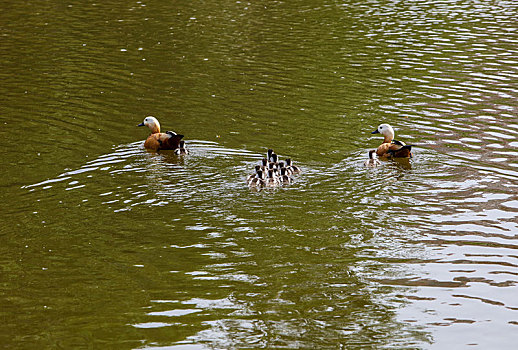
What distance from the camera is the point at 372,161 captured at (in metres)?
13.4

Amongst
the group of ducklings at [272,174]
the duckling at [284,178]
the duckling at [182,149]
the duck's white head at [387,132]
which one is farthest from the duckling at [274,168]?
the duck's white head at [387,132]

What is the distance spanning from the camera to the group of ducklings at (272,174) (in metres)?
12.0

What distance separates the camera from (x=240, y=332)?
7758mm

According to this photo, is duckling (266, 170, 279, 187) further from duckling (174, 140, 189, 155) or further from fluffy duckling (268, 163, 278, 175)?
duckling (174, 140, 189, 155)

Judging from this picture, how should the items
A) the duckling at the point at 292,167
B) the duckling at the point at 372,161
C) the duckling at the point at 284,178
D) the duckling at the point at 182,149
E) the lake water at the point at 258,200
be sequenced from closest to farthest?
the lake water at the point at 258,200, the duckling at the point at 284,178, the duckling at the point at 292,167, the duckling at the point at 372,161, the duckling at the point at 182,149

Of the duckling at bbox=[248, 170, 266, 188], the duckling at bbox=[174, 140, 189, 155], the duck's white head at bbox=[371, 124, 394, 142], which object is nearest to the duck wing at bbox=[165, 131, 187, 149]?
the duckling at bbox=[174, 140, 189, 155]

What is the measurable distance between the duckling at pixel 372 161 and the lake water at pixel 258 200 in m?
0.14

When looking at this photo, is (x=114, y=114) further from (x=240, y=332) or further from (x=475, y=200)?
(x=240, y=332)

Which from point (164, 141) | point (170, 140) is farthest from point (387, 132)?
point (164, 141)

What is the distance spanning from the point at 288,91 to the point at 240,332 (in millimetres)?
12086

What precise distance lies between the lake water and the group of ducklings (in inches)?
7.2

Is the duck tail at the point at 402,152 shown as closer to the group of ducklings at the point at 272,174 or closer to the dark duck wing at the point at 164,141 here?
the group of ducklings at the point at 272,174

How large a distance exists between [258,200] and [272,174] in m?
0.64

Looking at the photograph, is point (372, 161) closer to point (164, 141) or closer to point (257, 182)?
point (257, 182)
